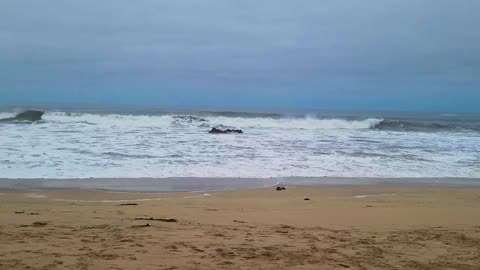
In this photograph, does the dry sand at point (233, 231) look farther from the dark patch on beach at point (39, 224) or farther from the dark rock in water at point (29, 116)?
the dark rock in water at point (29, 116)

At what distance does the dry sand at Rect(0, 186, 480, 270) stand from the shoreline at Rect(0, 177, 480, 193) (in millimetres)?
572

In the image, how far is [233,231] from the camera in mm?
5297

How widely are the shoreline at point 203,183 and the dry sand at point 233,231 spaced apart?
0.57 metres

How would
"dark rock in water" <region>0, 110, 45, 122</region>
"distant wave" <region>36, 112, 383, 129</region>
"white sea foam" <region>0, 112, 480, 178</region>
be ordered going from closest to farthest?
"white sea foam" <region>0, 112, 480, 178</region>, "dark rock in water" <region>0, 110, 45, 122</region>, "distant wave" <region>36, 112, 383, 129</region>

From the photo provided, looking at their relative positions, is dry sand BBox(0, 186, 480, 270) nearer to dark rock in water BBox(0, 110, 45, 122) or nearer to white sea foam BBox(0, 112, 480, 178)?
white sea foam BBox(0, 112, 480, 178)

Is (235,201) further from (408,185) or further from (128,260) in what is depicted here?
(408,185)

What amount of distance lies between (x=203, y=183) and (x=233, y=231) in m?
4.42

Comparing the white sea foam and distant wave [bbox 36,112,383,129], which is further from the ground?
distant wave [bbox 36,112,383,129]

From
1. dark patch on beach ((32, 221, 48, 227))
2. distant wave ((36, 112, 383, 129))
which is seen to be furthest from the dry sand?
distant wave ((36, 112, 383, 129))

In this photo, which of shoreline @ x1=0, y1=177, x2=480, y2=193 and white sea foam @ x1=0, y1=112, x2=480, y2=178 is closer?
shoreline @ x1=0, y1=177, x2=480, y2=193

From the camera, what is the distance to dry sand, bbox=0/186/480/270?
4.19 m

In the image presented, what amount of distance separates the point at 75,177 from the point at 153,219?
470 centimetres

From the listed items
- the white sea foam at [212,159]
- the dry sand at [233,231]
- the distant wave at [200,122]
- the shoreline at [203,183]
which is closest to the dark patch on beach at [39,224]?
the dry sand at [233,231]

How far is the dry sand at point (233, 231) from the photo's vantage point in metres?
4.19
